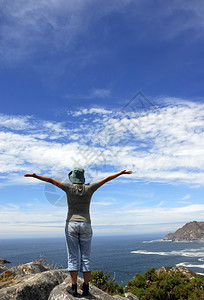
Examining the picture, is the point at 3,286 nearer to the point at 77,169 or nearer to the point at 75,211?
the point at 75,211

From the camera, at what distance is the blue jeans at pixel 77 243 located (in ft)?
18.7

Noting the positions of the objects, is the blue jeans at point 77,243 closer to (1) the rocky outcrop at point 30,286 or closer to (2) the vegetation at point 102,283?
(1) the rocky outcrop at point 30,286

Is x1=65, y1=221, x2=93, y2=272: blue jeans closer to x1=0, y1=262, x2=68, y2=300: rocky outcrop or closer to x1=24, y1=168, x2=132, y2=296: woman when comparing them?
x1=24, y1=168, x2=132, y2=296: woman

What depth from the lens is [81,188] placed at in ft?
20.0

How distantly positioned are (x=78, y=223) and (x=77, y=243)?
553 millimetres

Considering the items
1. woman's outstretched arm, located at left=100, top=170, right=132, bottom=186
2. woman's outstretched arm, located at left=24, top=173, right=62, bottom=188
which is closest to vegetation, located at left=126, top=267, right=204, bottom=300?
woman's outstretched arm, located at left=100, top=170, right=132, bottom=186

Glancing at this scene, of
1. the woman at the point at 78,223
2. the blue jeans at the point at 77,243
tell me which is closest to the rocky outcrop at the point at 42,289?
the woman at the point at 78,223

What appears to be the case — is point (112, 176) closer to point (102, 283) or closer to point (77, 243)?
point (77, 243)

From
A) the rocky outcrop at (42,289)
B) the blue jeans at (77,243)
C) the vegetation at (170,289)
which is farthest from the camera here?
the vegetation at (170,289)

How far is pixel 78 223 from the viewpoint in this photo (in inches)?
227

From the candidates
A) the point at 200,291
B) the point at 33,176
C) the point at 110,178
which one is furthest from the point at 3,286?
the point at 200,291

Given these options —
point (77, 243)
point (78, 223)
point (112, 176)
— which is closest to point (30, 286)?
point (77, 243)

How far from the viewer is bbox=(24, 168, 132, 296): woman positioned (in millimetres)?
5727

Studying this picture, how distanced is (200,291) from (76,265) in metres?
13.8
